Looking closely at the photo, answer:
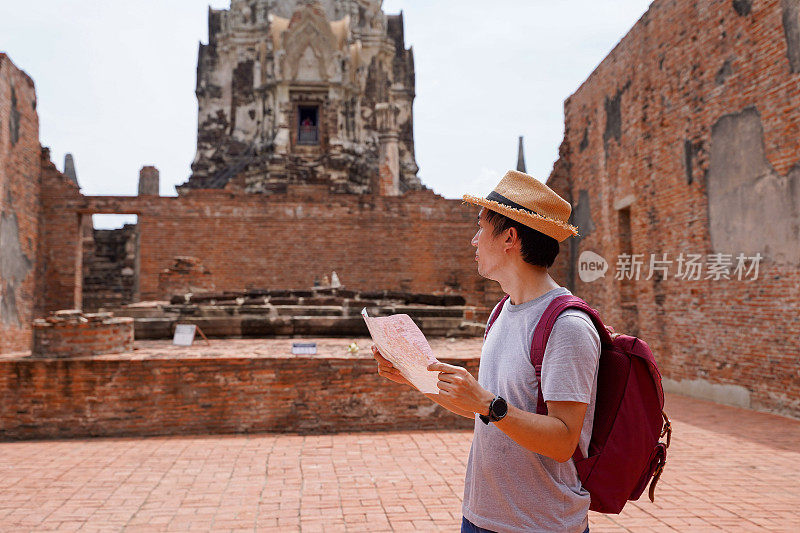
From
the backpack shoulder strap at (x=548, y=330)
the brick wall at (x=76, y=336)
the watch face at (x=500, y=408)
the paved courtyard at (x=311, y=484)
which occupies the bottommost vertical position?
the paved courtyard at (x=311, y=484)

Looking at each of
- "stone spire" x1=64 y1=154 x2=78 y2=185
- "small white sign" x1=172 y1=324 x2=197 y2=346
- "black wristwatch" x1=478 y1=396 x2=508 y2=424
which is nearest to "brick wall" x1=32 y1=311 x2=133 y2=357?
"small white sign" x1=172 y1=324 x2=197 y2=346

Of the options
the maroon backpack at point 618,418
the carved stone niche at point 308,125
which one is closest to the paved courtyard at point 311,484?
the maroon backpack at point 618,418

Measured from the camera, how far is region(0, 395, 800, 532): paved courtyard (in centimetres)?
362

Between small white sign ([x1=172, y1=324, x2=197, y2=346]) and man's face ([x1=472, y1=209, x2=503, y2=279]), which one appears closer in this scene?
man's face ([x1=472, y1=209, x2=503, y2=279])

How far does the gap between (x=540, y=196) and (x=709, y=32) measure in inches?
328

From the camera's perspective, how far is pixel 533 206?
1705 millimetres

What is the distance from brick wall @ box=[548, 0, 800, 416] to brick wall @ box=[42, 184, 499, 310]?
4.32 m

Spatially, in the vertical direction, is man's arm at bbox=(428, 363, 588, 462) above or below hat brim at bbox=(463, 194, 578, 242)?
below

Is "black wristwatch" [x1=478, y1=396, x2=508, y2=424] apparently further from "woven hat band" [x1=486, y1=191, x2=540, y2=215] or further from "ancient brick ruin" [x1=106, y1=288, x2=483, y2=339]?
"ancient brick ruin" [x1=106, y1=288, x2=483, y2=339]

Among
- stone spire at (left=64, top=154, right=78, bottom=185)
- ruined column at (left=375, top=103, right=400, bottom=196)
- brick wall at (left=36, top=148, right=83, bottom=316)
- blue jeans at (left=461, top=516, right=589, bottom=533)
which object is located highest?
stone spire at (left=64, top=154, right=78, bottom=185)

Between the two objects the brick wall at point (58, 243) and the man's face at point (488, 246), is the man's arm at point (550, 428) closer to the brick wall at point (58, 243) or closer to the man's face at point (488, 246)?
the man's face at point (488, 246)

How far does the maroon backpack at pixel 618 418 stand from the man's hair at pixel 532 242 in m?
0.17

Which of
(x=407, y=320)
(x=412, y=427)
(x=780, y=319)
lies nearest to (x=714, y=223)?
(x=780, y=319)

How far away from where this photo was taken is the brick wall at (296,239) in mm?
14703
